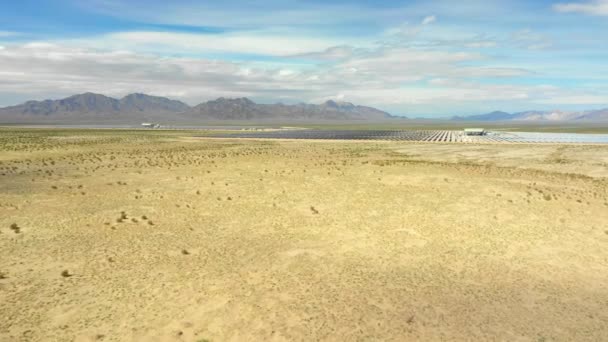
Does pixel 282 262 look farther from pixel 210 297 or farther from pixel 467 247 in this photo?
pixel 467 247

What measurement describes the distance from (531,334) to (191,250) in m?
10.5

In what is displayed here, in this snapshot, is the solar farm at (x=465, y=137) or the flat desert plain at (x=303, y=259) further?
the solar farm at (x=465, y=137)

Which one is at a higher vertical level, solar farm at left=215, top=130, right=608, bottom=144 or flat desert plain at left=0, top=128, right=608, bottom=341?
solar farm at left=215, top=130, right=608, bottom=144

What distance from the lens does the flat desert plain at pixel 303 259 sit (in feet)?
33.1

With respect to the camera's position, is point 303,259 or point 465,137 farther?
point 465,137

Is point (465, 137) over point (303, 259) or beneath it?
over

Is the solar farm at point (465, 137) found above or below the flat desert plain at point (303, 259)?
above

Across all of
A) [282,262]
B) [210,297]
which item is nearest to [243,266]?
[282,262]

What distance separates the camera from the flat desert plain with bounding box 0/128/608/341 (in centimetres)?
1008

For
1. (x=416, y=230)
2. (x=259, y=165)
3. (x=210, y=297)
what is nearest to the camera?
(x=210, y=297)

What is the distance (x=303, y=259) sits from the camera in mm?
14469

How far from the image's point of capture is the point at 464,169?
1339 inches

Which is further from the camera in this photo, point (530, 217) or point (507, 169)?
point (507, 169)

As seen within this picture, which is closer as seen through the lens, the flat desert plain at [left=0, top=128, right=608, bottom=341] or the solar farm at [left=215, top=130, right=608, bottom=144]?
the flat desert plain at [left=0, top=128, right=608, bottom=341]
